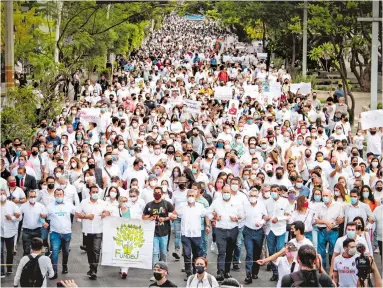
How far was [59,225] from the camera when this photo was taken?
46.5 ft

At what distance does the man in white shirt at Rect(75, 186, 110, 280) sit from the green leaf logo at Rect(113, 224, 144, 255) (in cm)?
49

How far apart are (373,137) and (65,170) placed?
23.1 feet

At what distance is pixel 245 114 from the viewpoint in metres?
24.4

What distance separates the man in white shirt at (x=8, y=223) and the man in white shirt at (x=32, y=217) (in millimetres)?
149

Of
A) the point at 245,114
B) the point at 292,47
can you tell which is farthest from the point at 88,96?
the point at 292,47

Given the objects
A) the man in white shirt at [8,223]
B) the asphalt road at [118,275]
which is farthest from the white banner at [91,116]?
the man in white shirt at [8,223]

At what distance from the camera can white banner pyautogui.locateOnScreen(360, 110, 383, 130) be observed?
64.5ft

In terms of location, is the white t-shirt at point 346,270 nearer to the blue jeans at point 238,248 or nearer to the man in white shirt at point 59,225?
the blue jeans at point 238,248

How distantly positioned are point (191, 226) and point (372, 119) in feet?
23.5

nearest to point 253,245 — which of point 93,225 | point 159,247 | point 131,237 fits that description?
point 159,247

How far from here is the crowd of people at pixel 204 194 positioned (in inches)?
503

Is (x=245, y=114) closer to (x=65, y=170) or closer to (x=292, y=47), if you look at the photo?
(x=65, y=170)

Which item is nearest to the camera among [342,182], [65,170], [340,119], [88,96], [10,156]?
[342,182]

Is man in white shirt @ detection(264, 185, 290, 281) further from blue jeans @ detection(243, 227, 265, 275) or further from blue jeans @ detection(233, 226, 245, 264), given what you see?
blue jeans @ detection(233, 226, 245, 264)
